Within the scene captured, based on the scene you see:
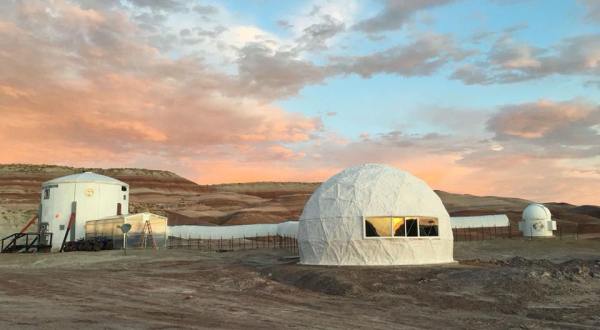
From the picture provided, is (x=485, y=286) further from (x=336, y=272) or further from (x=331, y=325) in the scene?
(x=331, y=325)

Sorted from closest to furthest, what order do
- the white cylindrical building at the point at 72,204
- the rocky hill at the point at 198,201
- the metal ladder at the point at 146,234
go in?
1. the metal ladder at the point at 146,234
2. the white cylindrical building at the point at 72,204
3. the rocky hill at the point at 198,201

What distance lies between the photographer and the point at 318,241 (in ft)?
88.0

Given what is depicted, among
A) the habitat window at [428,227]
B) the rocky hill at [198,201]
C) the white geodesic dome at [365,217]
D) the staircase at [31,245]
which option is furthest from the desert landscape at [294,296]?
the rocky hill at [198,201]

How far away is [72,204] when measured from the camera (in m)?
46.0

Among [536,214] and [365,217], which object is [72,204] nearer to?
[365,217]

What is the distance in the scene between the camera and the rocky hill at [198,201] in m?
84.9

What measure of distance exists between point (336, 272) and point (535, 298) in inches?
325

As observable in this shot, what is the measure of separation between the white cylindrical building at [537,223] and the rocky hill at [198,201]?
2189cm

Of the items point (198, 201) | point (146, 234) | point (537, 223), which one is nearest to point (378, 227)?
point (146, 234)

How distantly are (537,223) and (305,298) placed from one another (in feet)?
146

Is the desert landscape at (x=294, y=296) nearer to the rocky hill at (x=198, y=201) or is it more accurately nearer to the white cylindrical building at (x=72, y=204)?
the white cylindrical building at (x=72, y=204)

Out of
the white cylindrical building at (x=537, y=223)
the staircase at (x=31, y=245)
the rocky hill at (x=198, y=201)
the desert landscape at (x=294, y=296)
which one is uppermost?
the rocky hill at (x=198, y=201)

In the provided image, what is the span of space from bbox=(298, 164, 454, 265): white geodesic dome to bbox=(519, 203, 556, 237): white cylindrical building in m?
31.9

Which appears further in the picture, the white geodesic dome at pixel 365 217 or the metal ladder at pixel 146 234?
the metal ladder at pixel 146 234
